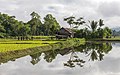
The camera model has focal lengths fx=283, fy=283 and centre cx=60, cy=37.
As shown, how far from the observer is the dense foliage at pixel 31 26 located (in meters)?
80.7

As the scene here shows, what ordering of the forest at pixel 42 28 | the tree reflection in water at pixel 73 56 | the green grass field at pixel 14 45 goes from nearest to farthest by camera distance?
the tree reflection in water at pixel 73 56 < the green grass field at pixel 14 45 < the forest at pixel 42 28

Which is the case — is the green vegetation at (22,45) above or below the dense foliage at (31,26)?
below

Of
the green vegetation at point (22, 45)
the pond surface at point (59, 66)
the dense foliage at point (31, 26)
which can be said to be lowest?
the pond surface at point (59, 66)

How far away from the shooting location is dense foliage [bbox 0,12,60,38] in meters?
80.7

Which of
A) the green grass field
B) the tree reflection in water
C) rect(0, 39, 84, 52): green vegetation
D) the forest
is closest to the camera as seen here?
the tree reflection in water

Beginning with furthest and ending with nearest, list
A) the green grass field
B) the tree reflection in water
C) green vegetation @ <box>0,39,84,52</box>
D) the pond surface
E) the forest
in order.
A: the forest → green vegetation @ <box>0,39,84,52</box> → the green grass field → the tree reflection in water → the pond surface

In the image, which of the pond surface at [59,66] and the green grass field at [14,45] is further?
the green grass field at [14,45]

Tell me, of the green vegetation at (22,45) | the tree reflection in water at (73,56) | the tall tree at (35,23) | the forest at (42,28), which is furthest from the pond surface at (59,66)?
the tall tree at (35,23)

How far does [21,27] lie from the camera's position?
272 feet

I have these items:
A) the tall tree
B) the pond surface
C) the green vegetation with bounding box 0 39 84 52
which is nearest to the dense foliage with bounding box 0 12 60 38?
the tall tree

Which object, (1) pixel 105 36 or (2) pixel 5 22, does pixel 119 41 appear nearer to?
(1) pixel 105 36

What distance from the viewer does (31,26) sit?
103m

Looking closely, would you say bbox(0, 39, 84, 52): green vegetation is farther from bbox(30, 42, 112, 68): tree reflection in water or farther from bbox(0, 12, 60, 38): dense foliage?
bbox(0, 12, 60, 38): dense foliage

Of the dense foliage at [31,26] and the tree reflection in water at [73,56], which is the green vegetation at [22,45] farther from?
the dense foliage at [31,26]
